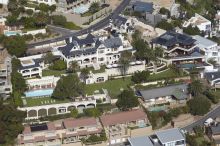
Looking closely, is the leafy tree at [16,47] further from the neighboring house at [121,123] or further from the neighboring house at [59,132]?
the neighboring house at [121,123]

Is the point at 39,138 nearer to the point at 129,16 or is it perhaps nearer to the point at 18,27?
the point at 18,27

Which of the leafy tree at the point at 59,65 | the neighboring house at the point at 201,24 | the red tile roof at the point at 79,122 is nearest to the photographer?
the red tile roof at the point at 79,122

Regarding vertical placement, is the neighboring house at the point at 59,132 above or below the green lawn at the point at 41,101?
below

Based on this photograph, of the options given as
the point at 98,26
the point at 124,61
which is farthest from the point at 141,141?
the point at 98,26

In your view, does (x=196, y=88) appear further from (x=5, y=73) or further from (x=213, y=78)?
(x=5, y=73)

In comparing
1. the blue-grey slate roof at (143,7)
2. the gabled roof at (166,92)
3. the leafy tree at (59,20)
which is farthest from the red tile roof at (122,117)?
the blue-grey slate roof at (143,7)

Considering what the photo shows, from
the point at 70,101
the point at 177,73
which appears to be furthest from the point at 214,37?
the point at 70,101
